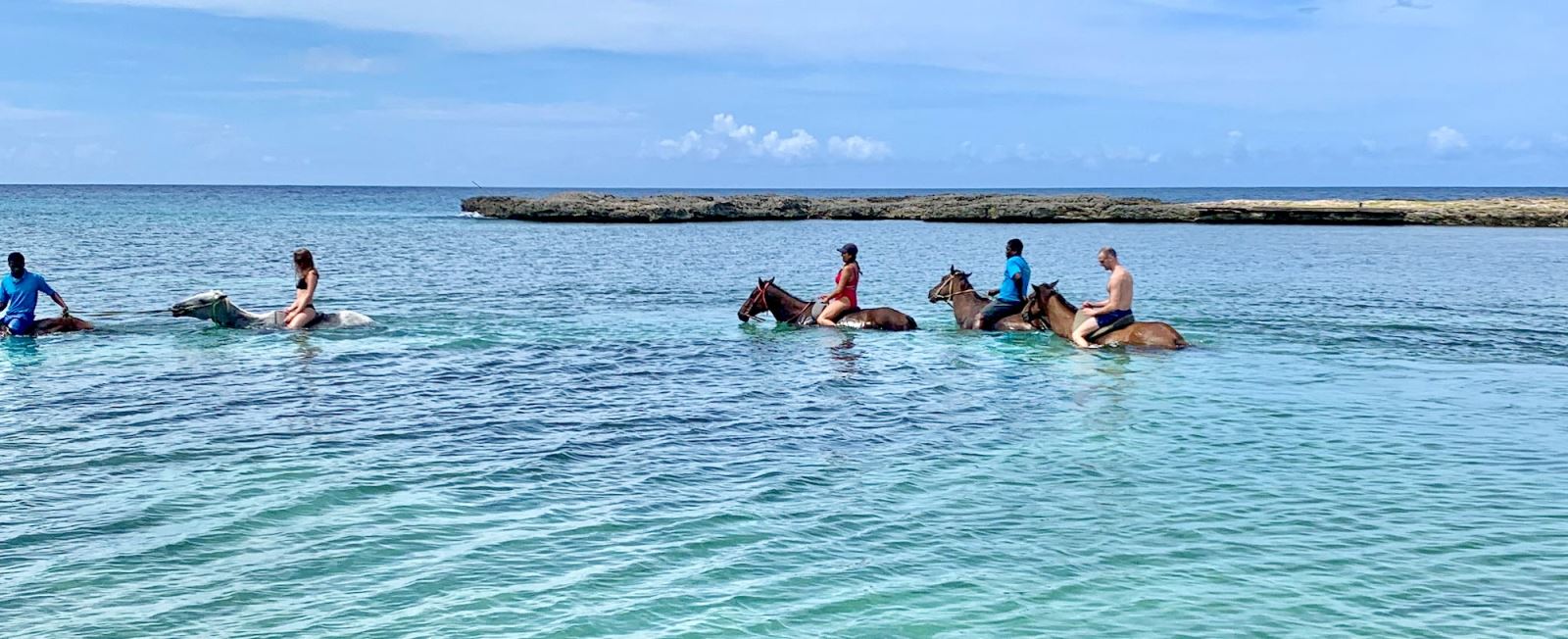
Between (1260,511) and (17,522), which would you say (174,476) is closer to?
(17,522)

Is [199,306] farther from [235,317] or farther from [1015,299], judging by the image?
[1015,299]

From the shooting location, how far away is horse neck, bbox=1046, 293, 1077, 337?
21.4 metres

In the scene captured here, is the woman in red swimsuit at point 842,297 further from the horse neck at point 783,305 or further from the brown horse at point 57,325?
the brown horse at point 57,325

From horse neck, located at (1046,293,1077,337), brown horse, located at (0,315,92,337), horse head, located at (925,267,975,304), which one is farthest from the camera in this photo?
horse head, located at (925,267,975,304)

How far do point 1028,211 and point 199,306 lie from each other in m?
66.4

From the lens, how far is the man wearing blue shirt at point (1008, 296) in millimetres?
21922

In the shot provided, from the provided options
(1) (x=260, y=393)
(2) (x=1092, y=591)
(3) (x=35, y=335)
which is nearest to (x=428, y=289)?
(3) (x=35, y=335)

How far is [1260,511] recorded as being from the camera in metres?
10.3

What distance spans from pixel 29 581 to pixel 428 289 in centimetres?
2411

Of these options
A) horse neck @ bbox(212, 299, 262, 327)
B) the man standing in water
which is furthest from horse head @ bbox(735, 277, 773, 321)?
horse neck @ bbox(212, 299, 262, 327)

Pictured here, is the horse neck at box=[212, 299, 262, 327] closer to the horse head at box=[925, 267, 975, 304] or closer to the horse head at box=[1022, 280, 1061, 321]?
the horse head at box=[925, 267, 975, 304]

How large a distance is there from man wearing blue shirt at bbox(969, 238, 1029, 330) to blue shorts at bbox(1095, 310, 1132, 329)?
73.0 inches

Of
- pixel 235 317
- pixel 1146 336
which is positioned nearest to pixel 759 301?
pixel 1146 336

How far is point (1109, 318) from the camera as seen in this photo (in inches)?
804
